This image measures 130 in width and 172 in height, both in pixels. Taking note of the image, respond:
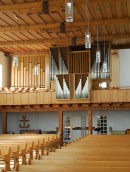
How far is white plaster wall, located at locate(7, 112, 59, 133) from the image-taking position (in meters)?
23.6

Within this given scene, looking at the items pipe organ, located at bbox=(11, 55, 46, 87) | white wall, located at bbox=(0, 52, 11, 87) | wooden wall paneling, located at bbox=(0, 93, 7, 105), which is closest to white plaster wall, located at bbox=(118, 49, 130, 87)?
pipe organ, located at bbox=(11, 55, 46, 87)

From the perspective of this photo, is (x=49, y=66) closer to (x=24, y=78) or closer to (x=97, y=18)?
(x=24, y=78)

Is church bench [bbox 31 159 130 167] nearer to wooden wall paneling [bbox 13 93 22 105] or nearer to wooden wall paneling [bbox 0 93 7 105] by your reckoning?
wooden wall paneling [bbox 13 93 22 105]

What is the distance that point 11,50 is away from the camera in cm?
2338

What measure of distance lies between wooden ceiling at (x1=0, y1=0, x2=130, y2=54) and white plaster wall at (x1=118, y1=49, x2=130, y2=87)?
2746 mm

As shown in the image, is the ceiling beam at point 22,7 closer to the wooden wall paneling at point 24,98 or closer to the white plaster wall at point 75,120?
the wooden wall paneling at point 24,98

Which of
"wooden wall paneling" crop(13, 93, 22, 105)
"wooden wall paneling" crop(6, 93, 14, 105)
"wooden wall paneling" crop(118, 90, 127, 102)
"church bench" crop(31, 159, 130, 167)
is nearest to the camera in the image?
"church bench" crop(31, 159, 130, 167)

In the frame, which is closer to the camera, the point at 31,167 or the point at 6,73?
the point at 31,167

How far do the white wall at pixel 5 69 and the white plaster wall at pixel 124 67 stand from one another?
7.99 meters

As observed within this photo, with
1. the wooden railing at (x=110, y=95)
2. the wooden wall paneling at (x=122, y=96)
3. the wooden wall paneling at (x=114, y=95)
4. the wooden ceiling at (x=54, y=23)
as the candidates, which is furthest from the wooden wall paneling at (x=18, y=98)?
the wooden wall paneling at (x=122, y=96)

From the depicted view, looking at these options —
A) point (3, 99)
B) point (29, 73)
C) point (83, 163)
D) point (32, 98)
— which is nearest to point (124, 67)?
point (29, 73)

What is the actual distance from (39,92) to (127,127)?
624 cm

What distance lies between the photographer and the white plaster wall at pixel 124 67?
966 inches

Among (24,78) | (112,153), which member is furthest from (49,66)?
(112,153)
